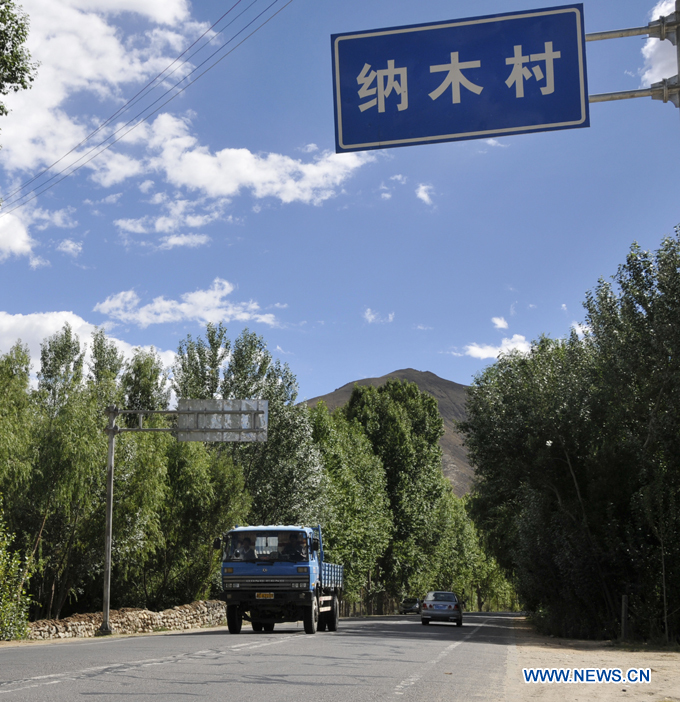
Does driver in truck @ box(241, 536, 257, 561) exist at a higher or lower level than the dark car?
higher

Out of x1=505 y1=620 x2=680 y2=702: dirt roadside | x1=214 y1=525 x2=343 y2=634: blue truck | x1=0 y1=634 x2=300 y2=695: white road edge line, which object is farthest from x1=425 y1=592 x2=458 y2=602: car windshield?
x1=0 y1=634 x2=300 y2=695: white road edge line

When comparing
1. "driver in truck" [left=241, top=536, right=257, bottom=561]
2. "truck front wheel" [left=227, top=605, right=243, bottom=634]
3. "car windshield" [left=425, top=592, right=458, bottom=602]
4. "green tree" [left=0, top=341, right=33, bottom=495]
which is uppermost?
"green tree" [left=0, top=341, right=33, bottom=495]

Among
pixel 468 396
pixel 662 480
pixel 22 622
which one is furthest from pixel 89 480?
pixel 662 480

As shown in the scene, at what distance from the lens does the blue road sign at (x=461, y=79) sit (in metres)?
6.86

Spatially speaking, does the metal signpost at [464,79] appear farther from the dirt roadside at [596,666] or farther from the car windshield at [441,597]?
the car windshield at [441,597]

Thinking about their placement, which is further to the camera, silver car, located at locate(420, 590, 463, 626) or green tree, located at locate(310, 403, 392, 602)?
green tree, located at locate(310, 403, 392, 602)

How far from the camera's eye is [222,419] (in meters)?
26.3

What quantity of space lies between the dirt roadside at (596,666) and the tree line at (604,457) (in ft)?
12.1

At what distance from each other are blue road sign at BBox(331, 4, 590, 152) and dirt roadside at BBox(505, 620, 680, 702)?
6753 mm

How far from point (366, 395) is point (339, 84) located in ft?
200

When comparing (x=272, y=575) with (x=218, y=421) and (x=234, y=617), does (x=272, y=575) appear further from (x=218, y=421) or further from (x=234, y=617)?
(x=218, y=421)

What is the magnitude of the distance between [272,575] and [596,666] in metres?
9.29

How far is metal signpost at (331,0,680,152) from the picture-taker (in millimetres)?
6848

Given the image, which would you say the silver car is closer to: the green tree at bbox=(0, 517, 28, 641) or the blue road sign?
the green tree at bbox=(0, 517, 28, 641)
